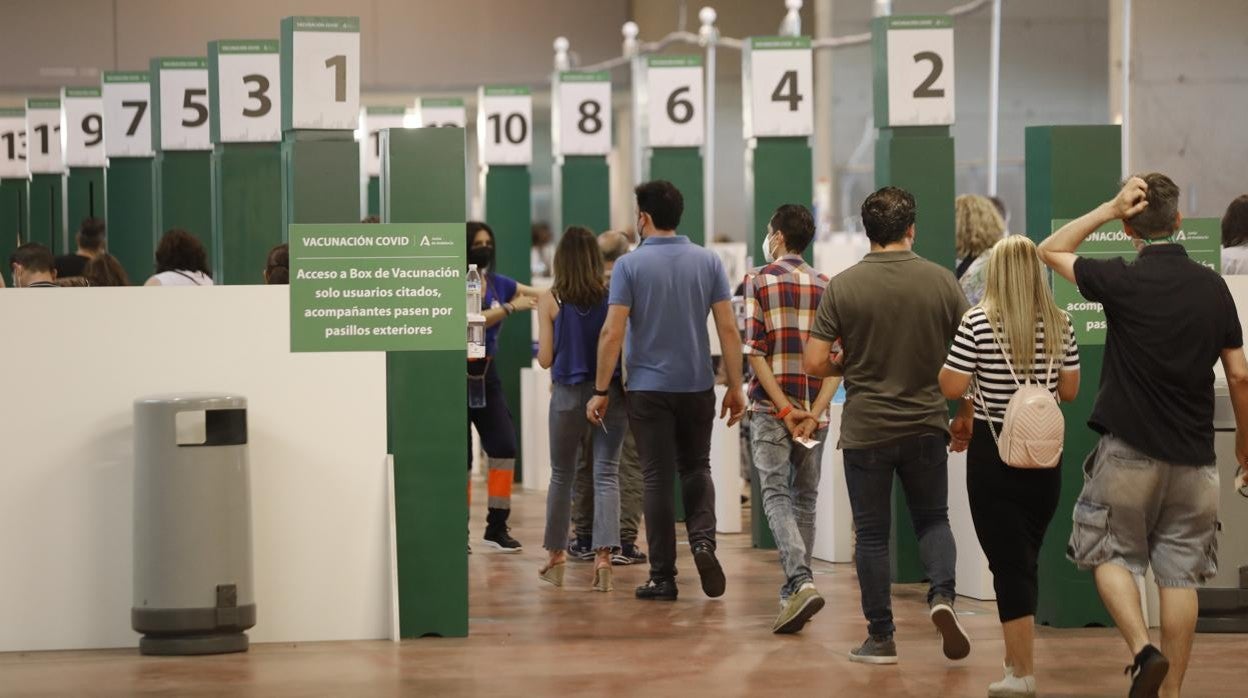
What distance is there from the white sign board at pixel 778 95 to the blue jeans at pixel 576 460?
5.90 feet

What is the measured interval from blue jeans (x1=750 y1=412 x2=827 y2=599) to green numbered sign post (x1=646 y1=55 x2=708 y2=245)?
11.1 ft

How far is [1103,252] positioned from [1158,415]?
4.54 ft

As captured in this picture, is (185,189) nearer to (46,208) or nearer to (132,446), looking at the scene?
(46,208)

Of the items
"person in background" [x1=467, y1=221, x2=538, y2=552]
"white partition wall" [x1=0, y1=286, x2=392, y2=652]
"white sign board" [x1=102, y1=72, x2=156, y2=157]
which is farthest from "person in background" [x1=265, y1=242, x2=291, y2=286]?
"white sign board" [x1=102, y1=72, x2=156, y2=157]

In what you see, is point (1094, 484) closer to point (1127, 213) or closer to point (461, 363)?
point (1127, 213)

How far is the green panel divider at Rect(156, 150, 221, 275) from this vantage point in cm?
1003

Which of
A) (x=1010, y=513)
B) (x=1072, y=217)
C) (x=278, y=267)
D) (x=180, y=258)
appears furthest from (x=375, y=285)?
(x=180, y=258)

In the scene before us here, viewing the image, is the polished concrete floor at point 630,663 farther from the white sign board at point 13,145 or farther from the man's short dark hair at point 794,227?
the white sign board at point 13,145

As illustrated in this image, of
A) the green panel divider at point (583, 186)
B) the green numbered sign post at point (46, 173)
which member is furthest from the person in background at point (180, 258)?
the green numbered sign post at point (46, 173)

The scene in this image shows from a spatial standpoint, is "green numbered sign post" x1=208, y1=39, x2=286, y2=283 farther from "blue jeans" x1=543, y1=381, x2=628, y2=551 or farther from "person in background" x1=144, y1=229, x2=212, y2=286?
"blue jeans" x1=543, y1=381, x2=628, y2=551

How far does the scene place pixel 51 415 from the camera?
586 centimetres

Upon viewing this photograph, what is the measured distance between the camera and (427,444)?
6051mm

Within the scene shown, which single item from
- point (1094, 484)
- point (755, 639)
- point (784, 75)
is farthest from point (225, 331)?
point (784, 75)

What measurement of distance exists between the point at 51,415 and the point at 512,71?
51.8 feet
